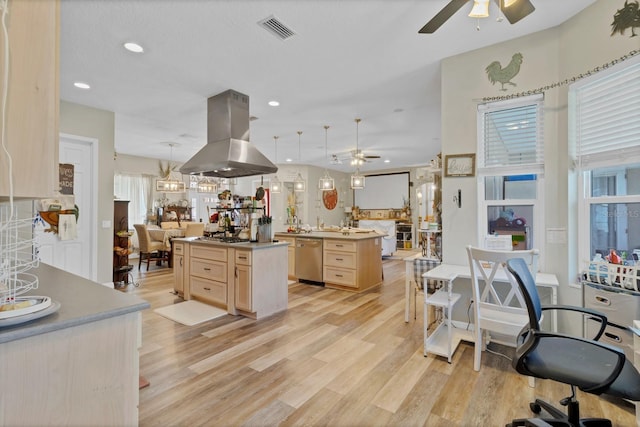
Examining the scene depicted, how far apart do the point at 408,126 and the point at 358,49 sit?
2.91 meters

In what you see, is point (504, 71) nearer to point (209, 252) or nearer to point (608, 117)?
point (608, 117)

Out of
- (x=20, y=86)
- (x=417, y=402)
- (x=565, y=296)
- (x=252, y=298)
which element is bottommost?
(x=417, y=402)

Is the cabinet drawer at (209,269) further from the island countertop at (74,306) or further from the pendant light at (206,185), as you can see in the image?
the pendant light at (206,185)

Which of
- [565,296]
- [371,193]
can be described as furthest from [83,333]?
[371,193]

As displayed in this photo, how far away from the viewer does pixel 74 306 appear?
4.08 ft

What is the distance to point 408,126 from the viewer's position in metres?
5.59

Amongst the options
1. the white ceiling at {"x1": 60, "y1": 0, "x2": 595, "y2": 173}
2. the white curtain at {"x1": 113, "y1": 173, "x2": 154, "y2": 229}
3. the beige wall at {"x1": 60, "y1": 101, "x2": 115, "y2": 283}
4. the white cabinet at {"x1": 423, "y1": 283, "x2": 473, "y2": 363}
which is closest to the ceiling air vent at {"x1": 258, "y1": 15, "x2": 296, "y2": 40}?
the white ceiling at {"x1": 60, "y1": 0, "x2": 595, "y2": 173}

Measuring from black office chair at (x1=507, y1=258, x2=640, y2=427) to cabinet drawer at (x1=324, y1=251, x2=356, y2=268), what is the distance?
310 cm

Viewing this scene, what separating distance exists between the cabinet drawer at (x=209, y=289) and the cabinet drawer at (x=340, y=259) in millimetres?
1842

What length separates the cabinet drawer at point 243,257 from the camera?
354 centimetres

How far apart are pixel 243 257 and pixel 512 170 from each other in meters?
2.98

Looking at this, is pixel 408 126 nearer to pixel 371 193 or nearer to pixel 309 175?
pixel 309 175

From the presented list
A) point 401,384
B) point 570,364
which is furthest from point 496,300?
point 401,384

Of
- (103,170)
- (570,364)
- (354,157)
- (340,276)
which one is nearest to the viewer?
(570,364)
